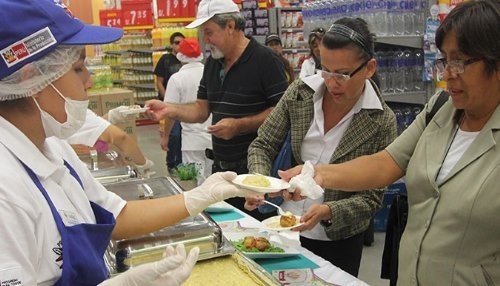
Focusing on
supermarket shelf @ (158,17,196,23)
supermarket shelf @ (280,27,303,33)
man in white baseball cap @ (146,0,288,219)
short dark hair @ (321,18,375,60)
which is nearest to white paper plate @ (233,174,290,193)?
short dark hair @ (321,18,375,60)

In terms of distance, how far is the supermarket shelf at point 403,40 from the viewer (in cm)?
495

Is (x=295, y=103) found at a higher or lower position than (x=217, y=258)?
higher

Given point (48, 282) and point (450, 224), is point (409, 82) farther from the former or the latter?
point (48, 282)

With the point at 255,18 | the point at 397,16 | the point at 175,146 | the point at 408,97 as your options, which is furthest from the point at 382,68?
the point at 255,18

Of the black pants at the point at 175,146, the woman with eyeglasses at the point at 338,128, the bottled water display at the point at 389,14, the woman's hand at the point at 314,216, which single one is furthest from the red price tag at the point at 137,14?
the woman's hand at the point at 314,216

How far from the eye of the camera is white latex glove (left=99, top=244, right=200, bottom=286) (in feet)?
4.49

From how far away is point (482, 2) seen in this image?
67.0 inches

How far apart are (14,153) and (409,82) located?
4.54 metres

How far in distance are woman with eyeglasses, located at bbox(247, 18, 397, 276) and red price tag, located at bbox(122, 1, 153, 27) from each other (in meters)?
11.6

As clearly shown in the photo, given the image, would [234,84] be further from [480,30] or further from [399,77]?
[399,77]

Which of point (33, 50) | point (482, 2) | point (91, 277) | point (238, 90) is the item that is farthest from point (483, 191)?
point (238, 90)

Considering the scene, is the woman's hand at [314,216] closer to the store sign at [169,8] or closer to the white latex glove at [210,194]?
the white latex glove at [210,194]

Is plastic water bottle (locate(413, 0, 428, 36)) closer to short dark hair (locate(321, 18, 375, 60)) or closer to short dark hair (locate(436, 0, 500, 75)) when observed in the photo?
short dark hair (locate(321, 18, 375, 60))

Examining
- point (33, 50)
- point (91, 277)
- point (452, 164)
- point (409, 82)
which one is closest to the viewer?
point (33, 50)
